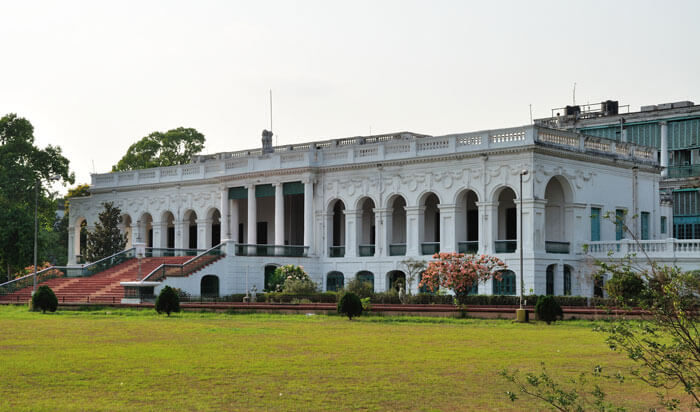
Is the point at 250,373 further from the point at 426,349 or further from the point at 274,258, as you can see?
the point at 274,258

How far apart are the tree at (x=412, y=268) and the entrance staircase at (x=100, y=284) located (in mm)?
11894

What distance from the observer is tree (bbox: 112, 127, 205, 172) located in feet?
284

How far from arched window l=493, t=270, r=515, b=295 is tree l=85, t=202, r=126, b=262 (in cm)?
2759

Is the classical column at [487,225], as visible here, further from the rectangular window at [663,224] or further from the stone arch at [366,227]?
the rectangular window at [663,224]

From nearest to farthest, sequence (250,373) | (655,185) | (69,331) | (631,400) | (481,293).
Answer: (631,400) < (250,373) < (69,331) < (481,293) < (655,185)

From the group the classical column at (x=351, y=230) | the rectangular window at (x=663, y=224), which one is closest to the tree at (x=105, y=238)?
the classical column at (x=351, y=230)

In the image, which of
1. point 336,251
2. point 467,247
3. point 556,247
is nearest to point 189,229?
point 336,251

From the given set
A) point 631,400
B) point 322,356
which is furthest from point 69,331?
point 631,400

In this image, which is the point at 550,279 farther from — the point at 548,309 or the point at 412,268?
the point at 548,309

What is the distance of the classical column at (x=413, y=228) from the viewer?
5219 cm

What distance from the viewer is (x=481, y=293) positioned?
4859 centimetres

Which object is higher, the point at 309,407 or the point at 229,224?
the point at 229,224

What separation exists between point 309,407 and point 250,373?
11.8 ft

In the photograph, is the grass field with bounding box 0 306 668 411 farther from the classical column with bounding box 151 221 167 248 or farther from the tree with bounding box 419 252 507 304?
the classical column with bounding box 151 221 167 248
